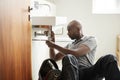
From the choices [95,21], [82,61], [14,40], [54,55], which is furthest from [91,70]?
[95,21]

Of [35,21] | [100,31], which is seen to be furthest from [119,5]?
[35,21]

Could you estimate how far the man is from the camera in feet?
5.93

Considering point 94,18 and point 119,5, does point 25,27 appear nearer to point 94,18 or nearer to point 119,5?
point 94,18

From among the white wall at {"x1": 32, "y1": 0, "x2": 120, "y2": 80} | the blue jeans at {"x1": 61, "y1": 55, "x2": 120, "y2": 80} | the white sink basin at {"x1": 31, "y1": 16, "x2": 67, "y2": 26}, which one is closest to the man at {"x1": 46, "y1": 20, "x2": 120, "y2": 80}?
the blue jeans at {"x1": 61, "y1": 55, "x2": 120, "y2": 80}

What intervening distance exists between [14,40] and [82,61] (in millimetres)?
1053

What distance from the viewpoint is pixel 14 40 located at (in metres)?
1.36

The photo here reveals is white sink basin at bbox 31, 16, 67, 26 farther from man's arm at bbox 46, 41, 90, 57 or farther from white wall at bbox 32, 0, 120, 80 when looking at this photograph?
white wall at bbox 32, 0, 120, 80

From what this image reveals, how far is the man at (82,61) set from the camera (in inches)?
71.2

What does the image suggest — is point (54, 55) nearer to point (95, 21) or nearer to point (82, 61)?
point (82, 61)

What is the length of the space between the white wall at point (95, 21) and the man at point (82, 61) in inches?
84.0

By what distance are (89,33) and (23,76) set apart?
3.06 m

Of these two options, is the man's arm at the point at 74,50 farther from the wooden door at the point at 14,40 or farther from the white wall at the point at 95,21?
the white wall at the point at 95,21

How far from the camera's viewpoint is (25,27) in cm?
160

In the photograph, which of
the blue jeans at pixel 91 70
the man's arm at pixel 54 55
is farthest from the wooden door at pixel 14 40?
the man's arm at pixel 54 55
